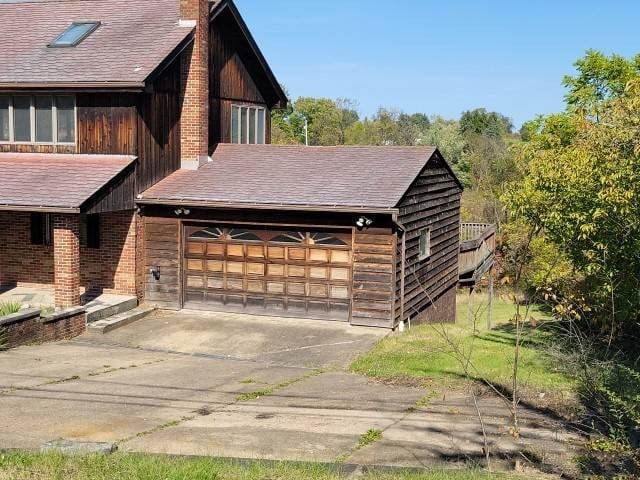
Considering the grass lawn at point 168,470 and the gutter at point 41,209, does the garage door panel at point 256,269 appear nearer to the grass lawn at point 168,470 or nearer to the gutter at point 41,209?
the gutter at point 41,209

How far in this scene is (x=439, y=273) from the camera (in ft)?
75.0

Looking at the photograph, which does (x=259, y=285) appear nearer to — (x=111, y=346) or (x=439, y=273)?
(x=111, y=346)

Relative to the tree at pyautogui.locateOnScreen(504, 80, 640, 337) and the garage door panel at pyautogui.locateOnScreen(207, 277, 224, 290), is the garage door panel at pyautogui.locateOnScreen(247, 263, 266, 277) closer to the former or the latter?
the garage door panel at pyautogui.locateOnScreen(207, 277, 224, 290)

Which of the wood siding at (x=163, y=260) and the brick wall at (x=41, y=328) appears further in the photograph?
the wood siding at (x=163, y=260)

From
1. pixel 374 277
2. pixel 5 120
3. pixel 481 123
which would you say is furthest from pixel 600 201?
pixel 481 123

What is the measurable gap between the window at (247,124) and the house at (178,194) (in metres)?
1.78

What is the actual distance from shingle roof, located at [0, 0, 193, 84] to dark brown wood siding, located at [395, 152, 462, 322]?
23.9 feet

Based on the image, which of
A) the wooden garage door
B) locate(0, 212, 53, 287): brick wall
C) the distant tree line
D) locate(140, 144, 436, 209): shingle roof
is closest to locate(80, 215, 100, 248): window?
locate(0, 212, 53, 287): brick wall

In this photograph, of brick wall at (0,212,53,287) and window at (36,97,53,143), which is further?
brick wall at (0,212,53,287)

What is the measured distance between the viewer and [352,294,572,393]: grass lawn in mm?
13352

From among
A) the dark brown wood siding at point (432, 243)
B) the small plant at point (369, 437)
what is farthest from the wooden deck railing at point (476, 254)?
the small plant at point (369, 437)

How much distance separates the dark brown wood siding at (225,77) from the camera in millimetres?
22594

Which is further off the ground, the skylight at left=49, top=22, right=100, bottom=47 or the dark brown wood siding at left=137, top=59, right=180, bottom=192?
the skylight at left=49, top=22, right=100, bottom=47

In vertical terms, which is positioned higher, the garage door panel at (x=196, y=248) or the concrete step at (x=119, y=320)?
the garage door panel at (x=196, y=248)
